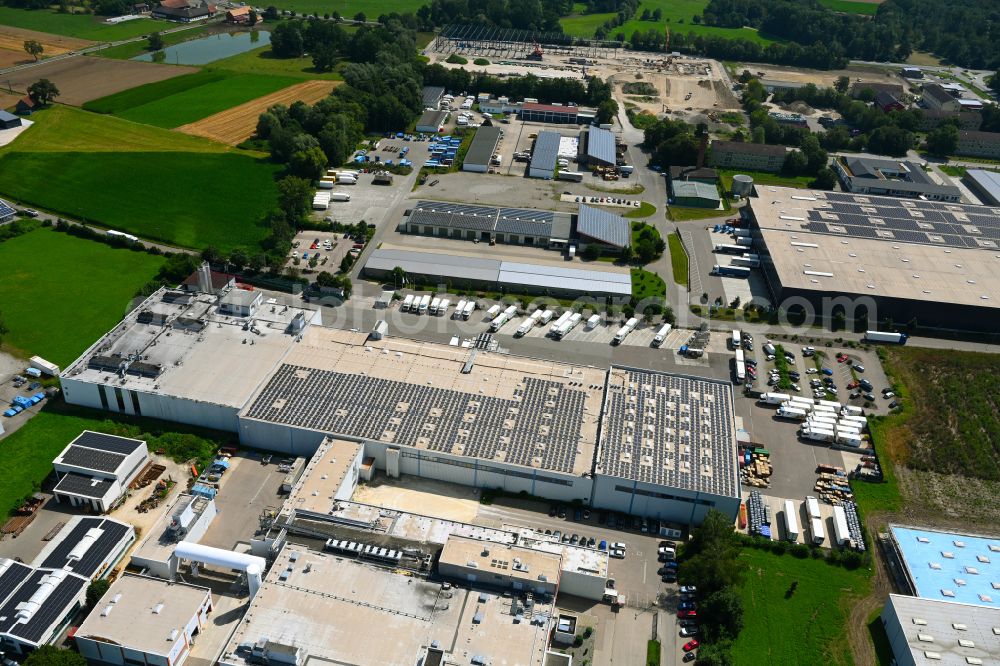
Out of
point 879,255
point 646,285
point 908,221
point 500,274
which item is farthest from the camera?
point 908,221

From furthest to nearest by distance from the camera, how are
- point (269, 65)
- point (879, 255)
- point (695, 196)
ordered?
point (269, 65)
point (695, 196)
point (879, 255)

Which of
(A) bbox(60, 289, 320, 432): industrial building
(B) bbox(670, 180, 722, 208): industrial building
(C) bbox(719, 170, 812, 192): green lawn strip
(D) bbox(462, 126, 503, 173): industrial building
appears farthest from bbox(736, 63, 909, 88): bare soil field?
(A) bbox(60, 289, 320, 432): industrial building

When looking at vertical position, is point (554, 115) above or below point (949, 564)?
above

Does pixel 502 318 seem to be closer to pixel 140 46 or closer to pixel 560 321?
pixel 560 321

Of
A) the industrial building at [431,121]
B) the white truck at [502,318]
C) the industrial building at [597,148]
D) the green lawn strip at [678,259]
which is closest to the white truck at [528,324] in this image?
the white truck at [502,318]

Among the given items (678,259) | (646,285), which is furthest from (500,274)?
(678,259)

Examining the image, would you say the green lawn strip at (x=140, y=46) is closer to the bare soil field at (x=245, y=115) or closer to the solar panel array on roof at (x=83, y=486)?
the bare soil field at (x=245, y=115)

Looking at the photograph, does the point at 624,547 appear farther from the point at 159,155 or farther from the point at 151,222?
the point at 159,155

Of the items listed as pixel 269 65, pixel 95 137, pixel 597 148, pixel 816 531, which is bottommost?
pixel 816 531
